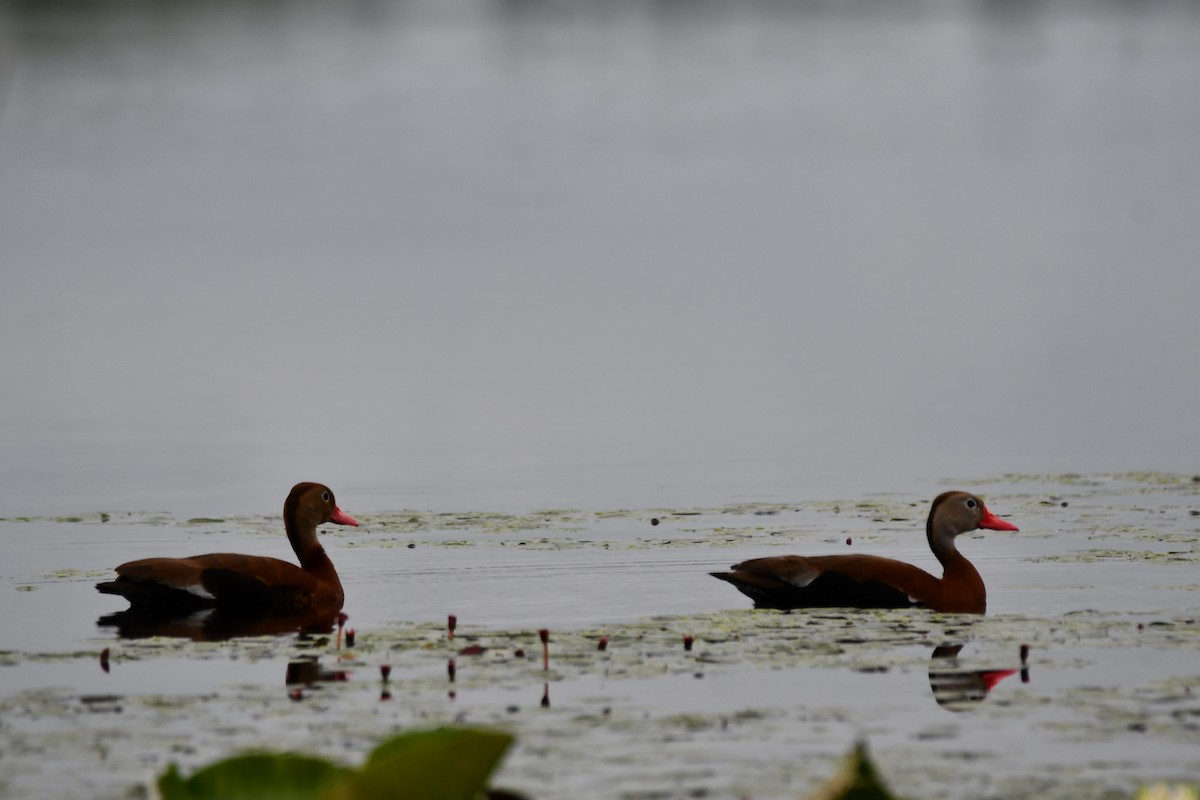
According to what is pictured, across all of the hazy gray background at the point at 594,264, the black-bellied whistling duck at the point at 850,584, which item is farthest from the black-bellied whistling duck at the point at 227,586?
the hazy gray background at the point at 594,264

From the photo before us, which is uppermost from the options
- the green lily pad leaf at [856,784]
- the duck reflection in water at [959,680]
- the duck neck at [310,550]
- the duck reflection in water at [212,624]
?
the duck neck at [310,550]

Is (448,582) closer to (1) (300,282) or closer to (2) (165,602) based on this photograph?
(2) (165,602)

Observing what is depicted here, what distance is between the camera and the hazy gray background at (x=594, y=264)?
1672 cm

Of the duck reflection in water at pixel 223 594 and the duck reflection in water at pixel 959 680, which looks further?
the duck reflection in water at pixel 223 594

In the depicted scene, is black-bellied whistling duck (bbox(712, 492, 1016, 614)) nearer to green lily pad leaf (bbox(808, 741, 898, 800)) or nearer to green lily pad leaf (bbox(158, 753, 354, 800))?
green lily pad leaf (bbox(158, 753, 354, 800))

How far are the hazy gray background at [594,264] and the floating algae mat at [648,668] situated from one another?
7.32 ft

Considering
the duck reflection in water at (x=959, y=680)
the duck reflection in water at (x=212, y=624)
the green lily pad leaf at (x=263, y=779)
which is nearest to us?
the green lily pad leaf at (x=263, y=779)

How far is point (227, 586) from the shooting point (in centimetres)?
1048

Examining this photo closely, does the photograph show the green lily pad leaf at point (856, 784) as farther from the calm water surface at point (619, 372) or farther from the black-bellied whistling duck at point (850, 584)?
the black-bellied whistling duck at point (850, 584)

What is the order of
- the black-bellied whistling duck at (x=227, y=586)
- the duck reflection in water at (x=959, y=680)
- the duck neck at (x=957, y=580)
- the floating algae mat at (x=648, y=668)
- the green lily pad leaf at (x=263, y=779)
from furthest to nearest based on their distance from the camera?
the black-bellied whistling duck at (x=227, y=586) < the duck neck at (x=957, y=580) < the duck reflection in water at (x=959, y=680) < the floating algae mat at (x=648, y=668) < the green lily pad leaf at (x=263, y=779)

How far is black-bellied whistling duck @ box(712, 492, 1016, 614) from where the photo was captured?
33.1ft

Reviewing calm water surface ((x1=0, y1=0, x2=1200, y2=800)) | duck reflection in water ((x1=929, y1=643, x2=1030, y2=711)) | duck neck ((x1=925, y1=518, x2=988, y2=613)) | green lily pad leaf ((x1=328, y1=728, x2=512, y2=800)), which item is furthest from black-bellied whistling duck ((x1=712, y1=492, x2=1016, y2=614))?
green lily pad leaf ((x1=328, y1=728, x2=512, y2=800))

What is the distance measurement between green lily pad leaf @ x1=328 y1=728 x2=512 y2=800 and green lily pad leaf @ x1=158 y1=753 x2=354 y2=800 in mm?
250

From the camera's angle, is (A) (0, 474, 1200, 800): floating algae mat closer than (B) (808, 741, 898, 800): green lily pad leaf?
No
